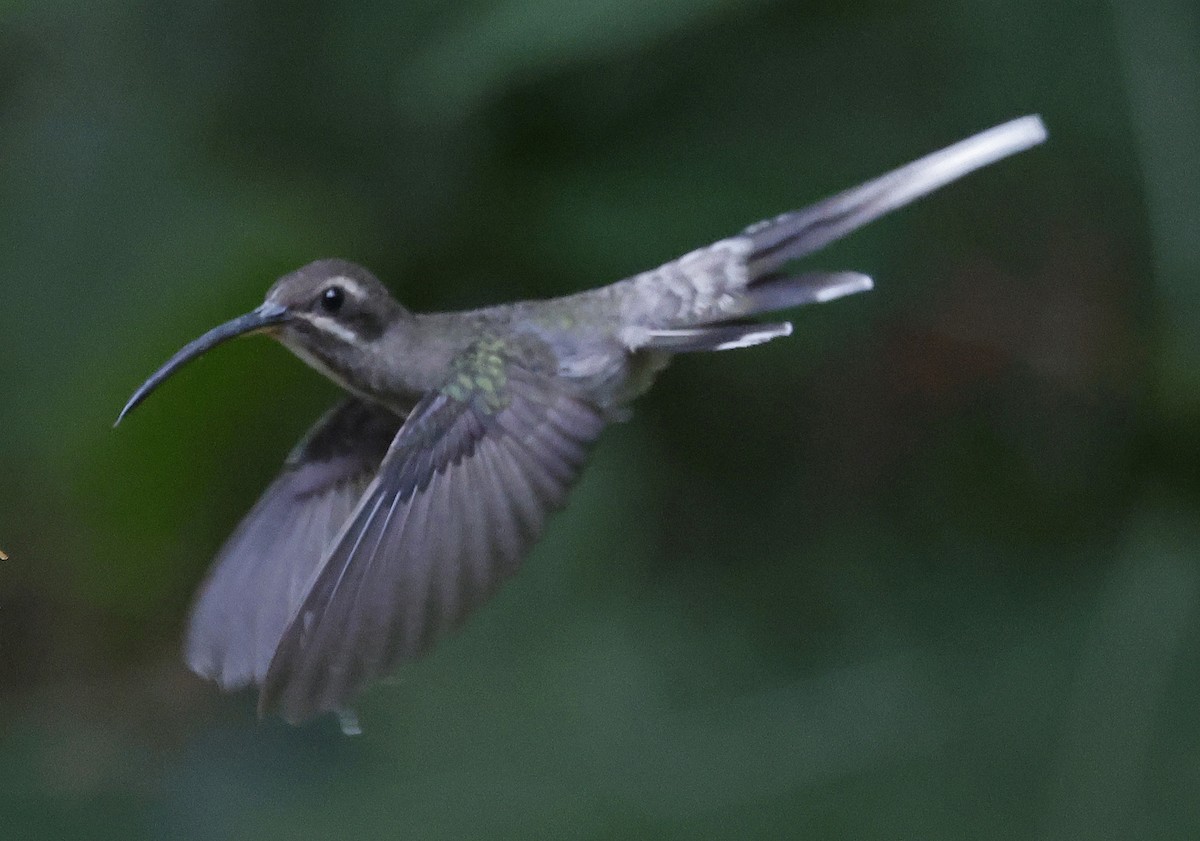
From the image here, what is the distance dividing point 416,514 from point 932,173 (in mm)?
553

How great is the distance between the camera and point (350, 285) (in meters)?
1.22

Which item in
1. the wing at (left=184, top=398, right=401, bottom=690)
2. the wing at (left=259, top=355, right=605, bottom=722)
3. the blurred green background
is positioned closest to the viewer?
the wing at (left=259, top=355, right=605, bottom=722)

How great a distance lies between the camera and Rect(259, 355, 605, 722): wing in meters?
1.02

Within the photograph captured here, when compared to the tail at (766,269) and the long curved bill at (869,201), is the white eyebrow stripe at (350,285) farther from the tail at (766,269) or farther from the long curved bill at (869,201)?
the long curved bill at (869,201)

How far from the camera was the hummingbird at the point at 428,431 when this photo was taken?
3.46ft

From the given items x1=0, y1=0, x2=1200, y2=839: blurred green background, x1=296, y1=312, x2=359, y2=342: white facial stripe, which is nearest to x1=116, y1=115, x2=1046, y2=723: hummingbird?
x1=296, y1=312, x2=359, y2=342: white facial stripe

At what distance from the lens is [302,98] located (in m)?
2.00

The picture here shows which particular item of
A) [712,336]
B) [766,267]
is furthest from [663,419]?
[712,336]

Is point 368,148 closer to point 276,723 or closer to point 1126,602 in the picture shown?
point 276,723

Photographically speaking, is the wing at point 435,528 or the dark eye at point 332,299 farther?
the dark eye at point 332,299

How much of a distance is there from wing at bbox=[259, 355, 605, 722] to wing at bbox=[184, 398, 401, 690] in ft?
0.54

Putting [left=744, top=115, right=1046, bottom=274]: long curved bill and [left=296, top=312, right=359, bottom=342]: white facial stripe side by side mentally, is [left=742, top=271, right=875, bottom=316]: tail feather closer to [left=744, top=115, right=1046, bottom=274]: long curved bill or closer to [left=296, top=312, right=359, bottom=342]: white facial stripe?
[left=744, top=115, right=1046, bottom=274]: long curved bill

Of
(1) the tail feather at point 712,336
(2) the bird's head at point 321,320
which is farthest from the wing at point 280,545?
(1) the tail feather at point 712,336

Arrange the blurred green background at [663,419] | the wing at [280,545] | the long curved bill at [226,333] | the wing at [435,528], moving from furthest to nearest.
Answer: the blurred green background at [663,419] → the wing at [280,545] → the long curved bill at [226,333] → the wing at [435,528]
